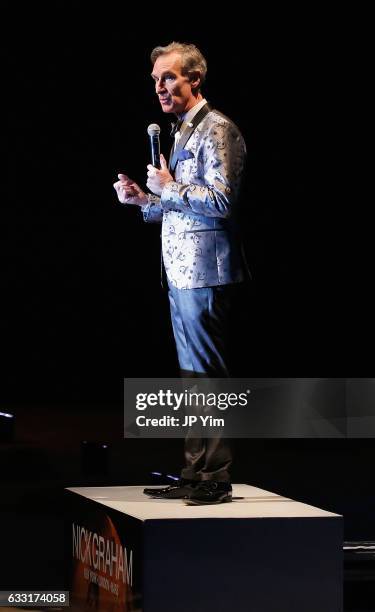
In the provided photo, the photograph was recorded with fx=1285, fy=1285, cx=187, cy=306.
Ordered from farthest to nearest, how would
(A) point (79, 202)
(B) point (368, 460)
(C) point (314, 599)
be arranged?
(A) point (79, 202), (B) point (368, 460), (C) point (314, 599)

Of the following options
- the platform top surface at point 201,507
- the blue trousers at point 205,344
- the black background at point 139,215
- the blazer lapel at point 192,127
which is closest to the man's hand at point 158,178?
the blazer lapel at point 192,127

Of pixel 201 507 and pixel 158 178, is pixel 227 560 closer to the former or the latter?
pixel 201 507

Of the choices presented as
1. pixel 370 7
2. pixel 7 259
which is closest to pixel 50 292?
pixel 7 259

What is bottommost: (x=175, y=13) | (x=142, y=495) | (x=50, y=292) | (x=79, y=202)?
(x=142, y=495)

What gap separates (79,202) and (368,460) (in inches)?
88.8

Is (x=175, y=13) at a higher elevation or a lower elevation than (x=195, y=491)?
higher

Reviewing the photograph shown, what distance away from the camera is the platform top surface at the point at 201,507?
3124mm

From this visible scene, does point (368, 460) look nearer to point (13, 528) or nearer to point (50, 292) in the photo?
point (50, 292)

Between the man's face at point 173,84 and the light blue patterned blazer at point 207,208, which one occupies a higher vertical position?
the man's face at point 173,84

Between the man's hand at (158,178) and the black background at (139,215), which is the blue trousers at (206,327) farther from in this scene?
the black background at (139,215)

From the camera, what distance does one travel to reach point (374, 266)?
782 centimetres

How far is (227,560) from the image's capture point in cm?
306

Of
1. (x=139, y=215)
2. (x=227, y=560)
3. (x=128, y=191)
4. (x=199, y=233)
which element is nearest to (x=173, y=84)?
(x=128, y=191)

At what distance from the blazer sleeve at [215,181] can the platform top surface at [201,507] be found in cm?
76
